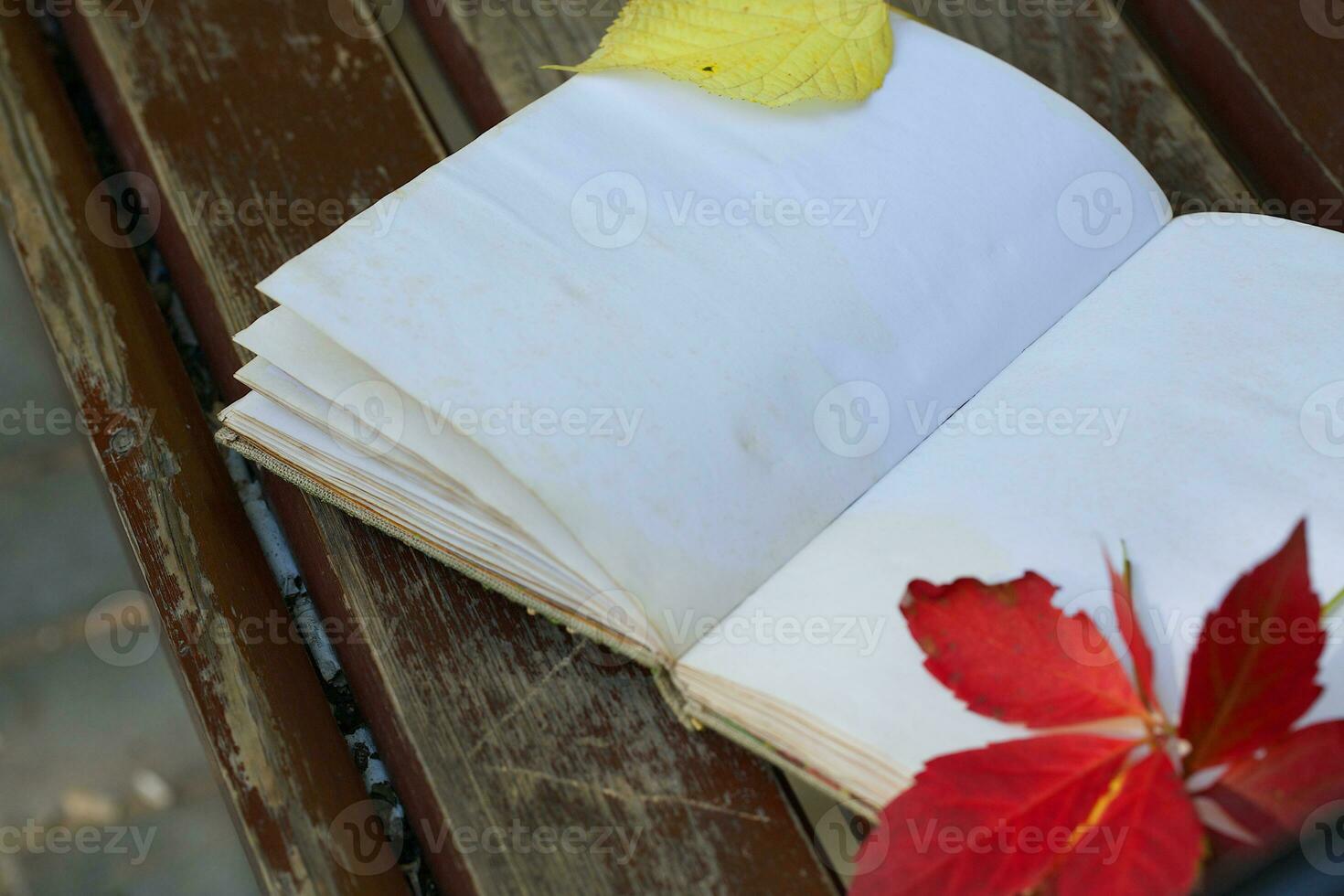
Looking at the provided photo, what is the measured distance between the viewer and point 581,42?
99 centimetres

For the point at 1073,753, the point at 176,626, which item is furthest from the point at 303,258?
the point at 1073,753

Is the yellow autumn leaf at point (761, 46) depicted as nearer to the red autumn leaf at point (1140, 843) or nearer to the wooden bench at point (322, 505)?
the wooden bench at point (322, 505)

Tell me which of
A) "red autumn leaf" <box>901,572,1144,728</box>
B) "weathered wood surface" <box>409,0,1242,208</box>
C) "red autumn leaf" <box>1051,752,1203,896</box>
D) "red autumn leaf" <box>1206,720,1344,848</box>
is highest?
"weathered wood surface" <box>409,0,1242,208</box>

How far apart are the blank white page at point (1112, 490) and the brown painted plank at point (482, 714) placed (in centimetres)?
9

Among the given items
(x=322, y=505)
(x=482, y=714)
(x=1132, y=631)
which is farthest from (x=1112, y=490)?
(x=322, y=505)

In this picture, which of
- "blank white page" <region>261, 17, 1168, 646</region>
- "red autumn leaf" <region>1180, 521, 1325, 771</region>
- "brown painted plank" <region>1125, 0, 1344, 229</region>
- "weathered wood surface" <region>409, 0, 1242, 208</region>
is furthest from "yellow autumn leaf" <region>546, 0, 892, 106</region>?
"red autumn leaf" <region>1180, 521, 1325, 771</region>

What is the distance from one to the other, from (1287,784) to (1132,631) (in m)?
0.09

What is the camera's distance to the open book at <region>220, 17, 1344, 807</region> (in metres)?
0.62

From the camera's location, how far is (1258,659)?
1.69 ft

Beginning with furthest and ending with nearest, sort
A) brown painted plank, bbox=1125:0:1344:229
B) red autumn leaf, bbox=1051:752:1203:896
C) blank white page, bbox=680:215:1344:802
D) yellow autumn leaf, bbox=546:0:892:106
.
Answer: brown painted plank, bbox=1125:0:1344:229 → yellow autumn leaf, bbox=546:0:892:106 → blank white page, bbox=680:215:1344:802 → red autumn leaf, bbox=1051:752:1203:896

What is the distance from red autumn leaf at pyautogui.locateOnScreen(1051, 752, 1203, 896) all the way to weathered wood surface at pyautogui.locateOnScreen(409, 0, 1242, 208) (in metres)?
0.59

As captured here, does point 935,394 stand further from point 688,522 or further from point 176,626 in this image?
point 176,626

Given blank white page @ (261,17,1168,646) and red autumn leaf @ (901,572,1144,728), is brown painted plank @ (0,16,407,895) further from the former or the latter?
red autumn leaf @ (901,572,1144,728)

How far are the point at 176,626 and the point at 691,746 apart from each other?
1.09ft
